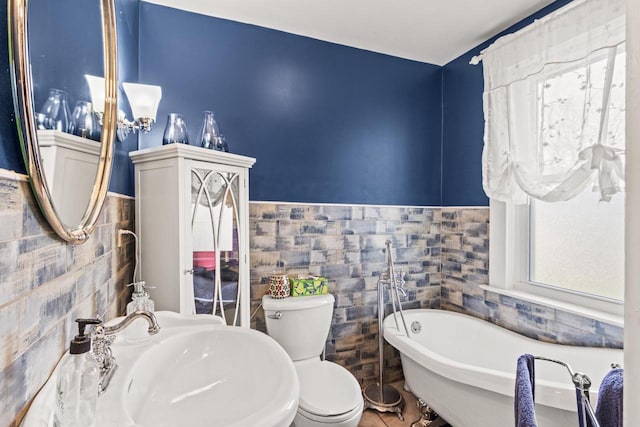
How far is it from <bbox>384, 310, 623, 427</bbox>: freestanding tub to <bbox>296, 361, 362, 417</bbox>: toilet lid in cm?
38

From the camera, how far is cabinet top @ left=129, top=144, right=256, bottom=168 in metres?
1.54

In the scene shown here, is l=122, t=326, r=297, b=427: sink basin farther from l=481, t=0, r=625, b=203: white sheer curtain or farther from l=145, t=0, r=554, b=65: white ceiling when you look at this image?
l=145, t=0, r=554, b=65: white ceiling

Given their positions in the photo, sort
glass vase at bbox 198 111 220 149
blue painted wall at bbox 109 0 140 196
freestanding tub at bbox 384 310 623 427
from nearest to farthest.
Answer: freestanding tub at bbox 384 310 623 427 < blue painted wall at bbox 109 0 140 196 < glass vase at bbox 198 111 220 149

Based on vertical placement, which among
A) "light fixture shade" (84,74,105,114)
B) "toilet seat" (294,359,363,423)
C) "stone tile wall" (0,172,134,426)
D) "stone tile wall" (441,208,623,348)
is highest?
"light fixture shade" (84,74,105,114)

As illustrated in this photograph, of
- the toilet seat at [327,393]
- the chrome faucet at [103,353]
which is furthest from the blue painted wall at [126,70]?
the toilet seat at [327,393]

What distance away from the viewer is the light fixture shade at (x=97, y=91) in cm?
101

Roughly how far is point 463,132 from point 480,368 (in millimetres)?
1688

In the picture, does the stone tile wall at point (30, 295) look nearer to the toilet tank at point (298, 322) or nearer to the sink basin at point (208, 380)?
the sink basin at point (208, 380)

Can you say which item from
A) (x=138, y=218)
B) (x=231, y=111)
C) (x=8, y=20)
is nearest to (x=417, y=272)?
(x=231, y=111)

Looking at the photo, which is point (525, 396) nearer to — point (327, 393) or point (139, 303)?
point (327, 393)

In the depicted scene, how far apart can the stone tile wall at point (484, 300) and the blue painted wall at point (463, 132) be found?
0.13 m

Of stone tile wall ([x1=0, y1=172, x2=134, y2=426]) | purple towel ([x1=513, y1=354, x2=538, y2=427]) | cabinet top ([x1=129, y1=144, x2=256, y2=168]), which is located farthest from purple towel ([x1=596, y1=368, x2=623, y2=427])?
cabinet top ([x1=129, y1=144, x2=256, y2=168])

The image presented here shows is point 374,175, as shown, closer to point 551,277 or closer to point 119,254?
point 551,277

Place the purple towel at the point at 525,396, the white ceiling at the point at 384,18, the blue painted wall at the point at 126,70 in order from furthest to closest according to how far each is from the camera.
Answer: the white ceiling at the point at 384,18, the blue painted wall at the point at 126,70, the purple towel at the point at 525,396
